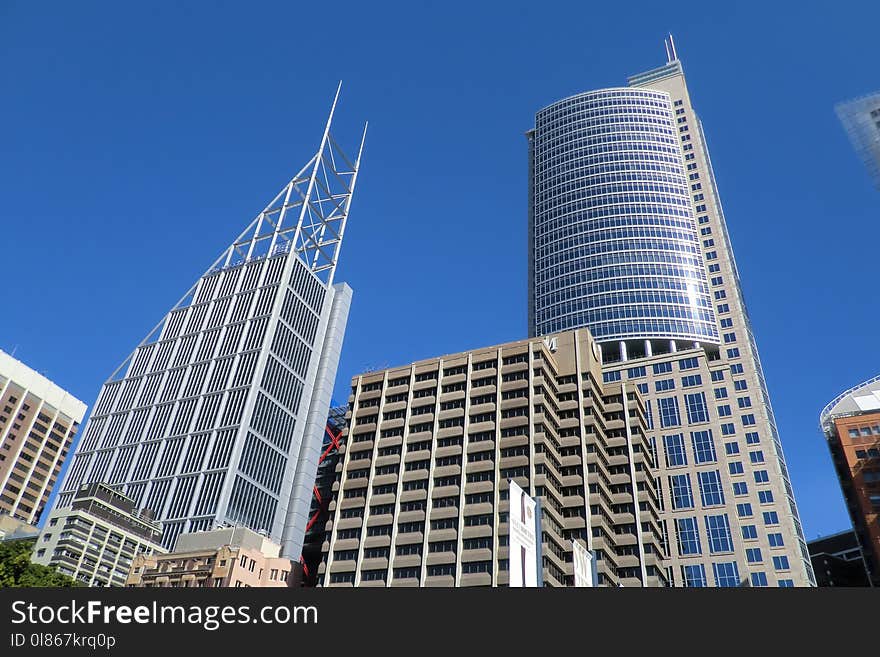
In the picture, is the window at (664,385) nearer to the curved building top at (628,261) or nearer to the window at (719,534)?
the curved building top at (628,261)

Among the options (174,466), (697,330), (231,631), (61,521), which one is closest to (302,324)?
(174,466)

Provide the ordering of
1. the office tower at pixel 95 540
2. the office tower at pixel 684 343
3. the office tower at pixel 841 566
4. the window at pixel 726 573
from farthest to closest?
the office tower at pixel 841 566 < the office tower at pixel 684 343 < the window at pixel 726 573 < the office tower at pixel 95 540

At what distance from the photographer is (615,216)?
19025cm

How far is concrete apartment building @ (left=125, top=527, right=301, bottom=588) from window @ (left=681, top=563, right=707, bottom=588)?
6482 cm

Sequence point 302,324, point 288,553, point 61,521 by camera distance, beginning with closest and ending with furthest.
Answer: point 61,521, point 288,553, point 302,324

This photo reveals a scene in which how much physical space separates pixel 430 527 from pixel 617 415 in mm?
44613

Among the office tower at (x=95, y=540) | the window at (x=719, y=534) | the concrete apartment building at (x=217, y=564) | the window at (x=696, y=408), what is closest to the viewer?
the concrete apartment building at (x=217, y=564)

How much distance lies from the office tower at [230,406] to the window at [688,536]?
224ft

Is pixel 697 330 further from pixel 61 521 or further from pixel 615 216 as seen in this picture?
pixel 61 521

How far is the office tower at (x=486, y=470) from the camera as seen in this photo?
357ft

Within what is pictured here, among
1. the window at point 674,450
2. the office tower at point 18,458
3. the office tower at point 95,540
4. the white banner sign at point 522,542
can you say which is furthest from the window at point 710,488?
the office tower at point 18,458

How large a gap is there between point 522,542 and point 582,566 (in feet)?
34.4

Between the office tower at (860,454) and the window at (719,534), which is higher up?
the office tower at (860,454)

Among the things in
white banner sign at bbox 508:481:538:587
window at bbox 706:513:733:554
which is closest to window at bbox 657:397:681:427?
window at bbox 706:513:733:554
